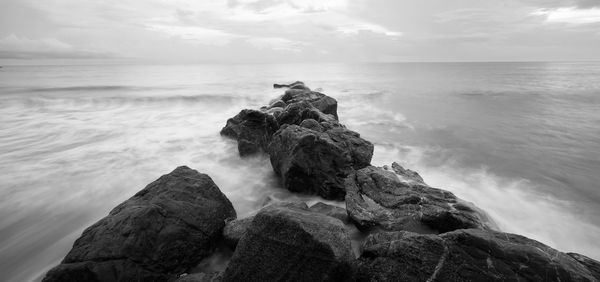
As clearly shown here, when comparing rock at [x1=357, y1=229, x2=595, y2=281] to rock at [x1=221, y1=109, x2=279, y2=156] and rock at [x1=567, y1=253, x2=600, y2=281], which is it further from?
rock at [x1=221, y1=109, x2=279, y2=156]

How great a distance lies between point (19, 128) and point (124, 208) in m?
15.3

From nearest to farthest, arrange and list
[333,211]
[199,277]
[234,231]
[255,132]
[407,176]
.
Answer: [199,277], [234,231], [333,211], [407,176], [255,132]

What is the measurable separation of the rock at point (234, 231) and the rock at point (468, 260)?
6.49 ft

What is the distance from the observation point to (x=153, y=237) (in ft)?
14.6

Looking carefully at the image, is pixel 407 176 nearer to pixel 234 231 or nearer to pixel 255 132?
pixel 234 231

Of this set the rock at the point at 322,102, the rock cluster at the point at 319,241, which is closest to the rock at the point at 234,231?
the rock cluster at the point at 319,241

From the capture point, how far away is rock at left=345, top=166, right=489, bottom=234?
5.05 m

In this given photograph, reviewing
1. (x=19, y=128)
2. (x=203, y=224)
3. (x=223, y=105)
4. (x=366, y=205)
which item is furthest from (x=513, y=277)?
(x=223, y=105)

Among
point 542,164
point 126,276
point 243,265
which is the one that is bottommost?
point 542,164

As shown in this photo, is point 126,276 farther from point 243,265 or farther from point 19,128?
point 19,128

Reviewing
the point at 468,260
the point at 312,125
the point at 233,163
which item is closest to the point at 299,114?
the point at 312,125

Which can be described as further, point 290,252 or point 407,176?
point 407,176

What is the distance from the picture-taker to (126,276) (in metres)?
4.07

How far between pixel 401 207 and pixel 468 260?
2143mm
